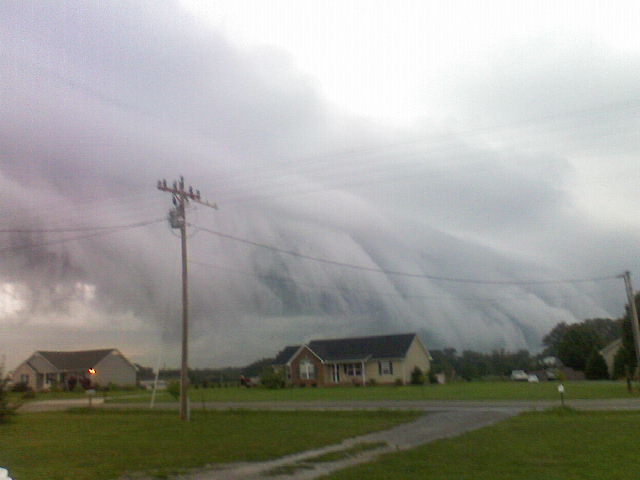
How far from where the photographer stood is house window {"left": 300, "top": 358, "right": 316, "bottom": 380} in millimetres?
77250

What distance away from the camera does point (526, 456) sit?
625 inches

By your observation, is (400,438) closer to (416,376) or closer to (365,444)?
(365,444)

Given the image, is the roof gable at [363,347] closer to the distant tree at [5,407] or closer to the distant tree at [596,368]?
the distant tree at [596,368]

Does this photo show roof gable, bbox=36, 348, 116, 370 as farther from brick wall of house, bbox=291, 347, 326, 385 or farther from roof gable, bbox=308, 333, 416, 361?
roof gable, bbox=308, 333, 416, 361

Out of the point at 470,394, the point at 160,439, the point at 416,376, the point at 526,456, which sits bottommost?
the point at 526,456

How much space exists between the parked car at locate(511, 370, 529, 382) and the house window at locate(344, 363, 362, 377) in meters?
18.3

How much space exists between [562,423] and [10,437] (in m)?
18.8

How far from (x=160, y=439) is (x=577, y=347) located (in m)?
46.7

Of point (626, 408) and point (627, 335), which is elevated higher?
point (627, 335)

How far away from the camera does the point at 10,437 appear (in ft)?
75.7

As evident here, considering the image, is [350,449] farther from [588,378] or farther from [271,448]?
[588,378]

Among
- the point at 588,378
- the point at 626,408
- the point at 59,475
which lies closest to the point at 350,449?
the point at 59,475

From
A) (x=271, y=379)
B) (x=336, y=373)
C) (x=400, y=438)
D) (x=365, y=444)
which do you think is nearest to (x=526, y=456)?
(x=365, y=444)

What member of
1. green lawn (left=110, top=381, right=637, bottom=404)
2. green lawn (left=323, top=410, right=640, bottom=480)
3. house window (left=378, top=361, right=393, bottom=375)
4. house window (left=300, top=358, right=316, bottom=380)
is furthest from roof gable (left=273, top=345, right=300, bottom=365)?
green lawn (left=323, top=410, right=640, bottom=480)
